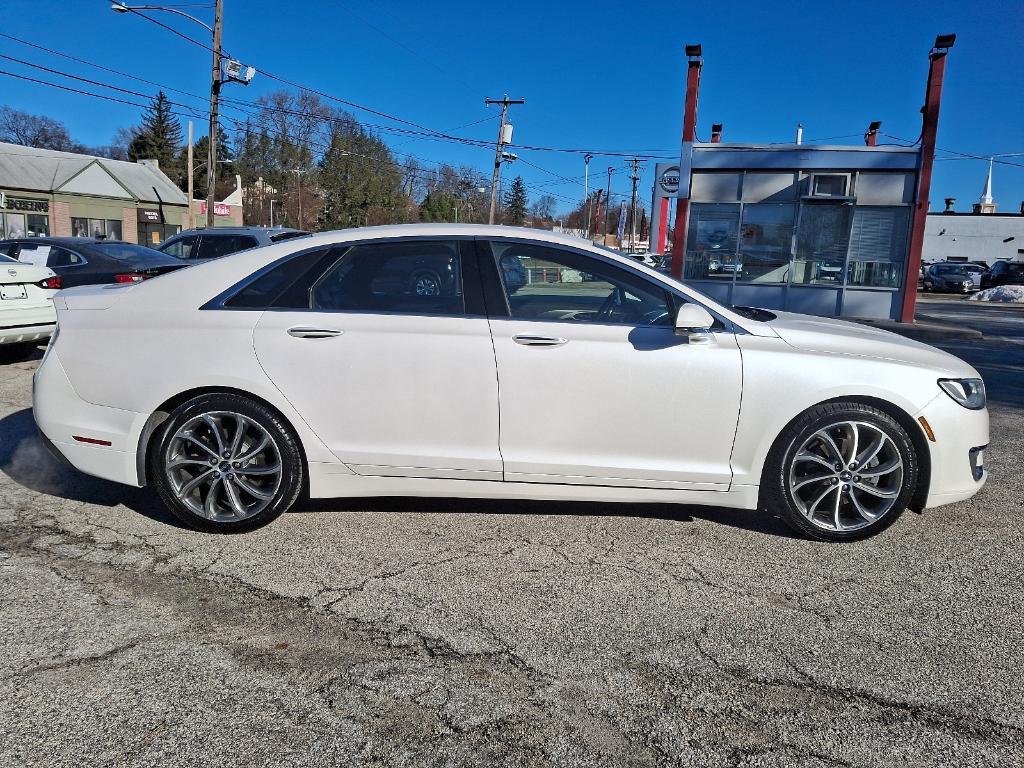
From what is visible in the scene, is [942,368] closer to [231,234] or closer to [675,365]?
[675,365]

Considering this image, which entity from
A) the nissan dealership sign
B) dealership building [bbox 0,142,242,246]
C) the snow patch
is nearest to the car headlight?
the nissan dealership sign

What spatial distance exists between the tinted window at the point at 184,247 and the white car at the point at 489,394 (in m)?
9.44

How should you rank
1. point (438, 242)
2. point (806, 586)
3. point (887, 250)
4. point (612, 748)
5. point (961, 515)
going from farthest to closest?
point (887, 250) < point (961, 515) < point (438, 242) < point (806, 586) < point (612, 748)

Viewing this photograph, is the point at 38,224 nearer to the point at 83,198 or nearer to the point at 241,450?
the point at 83,198

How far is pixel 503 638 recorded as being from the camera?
2920 millimetres

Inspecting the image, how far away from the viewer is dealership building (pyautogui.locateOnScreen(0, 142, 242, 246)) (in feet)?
136

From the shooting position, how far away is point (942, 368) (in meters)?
3.89

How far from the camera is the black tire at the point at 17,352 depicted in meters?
8.83

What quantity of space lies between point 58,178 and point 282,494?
161 ft

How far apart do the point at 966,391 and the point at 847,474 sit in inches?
30.5

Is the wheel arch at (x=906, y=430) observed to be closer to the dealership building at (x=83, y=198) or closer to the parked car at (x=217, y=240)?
the parked car at (x=217, y=240)

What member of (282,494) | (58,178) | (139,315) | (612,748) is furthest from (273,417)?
(58,178)

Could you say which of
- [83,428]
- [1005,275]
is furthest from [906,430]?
[1005,275]

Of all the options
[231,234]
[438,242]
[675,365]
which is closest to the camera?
[675,365]
